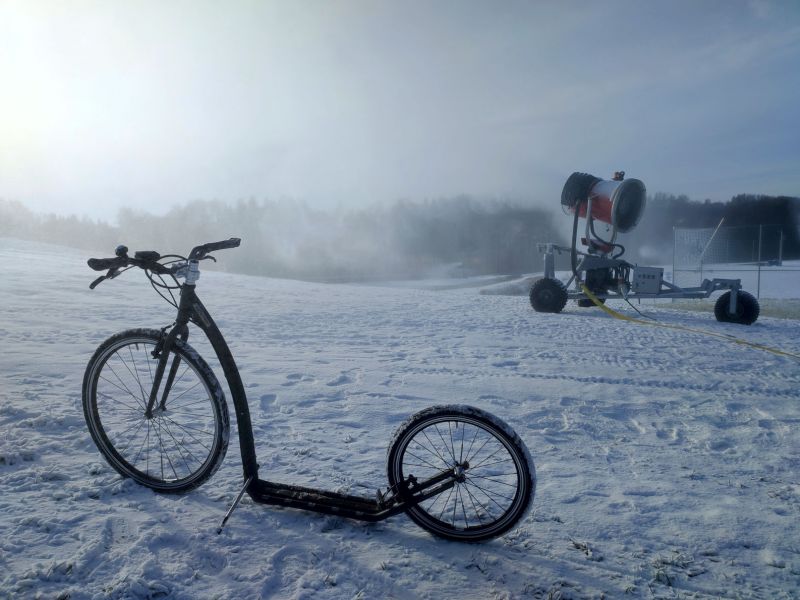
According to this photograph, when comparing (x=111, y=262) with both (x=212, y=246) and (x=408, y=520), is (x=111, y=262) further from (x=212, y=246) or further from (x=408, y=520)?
(x=408, y=520)

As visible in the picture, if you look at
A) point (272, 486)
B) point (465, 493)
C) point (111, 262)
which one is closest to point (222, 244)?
point (111, 262)

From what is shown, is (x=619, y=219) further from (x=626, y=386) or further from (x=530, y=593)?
(x=530, y=593)

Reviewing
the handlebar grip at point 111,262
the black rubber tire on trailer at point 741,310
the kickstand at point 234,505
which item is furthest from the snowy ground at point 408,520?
the black rubber tire on trailer at point 741,310

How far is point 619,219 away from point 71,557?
10130 millimetres

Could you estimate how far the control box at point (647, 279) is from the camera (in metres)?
9.57

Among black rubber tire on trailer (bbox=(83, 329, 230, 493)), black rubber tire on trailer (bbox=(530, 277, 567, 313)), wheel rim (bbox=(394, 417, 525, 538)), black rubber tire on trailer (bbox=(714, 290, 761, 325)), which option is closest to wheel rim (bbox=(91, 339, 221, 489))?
black rubber tire on trailer (bbox=(83, 329, 230, 493))

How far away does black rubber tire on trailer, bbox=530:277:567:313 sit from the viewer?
1012cm

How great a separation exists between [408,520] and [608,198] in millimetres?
8944

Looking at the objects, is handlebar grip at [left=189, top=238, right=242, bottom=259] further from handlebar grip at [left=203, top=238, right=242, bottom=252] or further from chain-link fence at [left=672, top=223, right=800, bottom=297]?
chain-link fence at [left=672, top=223, right=800, bottom=297]

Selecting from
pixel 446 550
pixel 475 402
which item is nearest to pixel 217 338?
pixel 446 550

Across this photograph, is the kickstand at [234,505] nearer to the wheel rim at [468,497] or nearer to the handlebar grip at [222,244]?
the wheel rim at [468,497]

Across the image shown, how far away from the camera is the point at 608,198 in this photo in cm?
976

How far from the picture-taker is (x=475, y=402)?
4.53m

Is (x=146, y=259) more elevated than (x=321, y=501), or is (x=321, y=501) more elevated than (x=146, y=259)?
(x=146, y=259)
